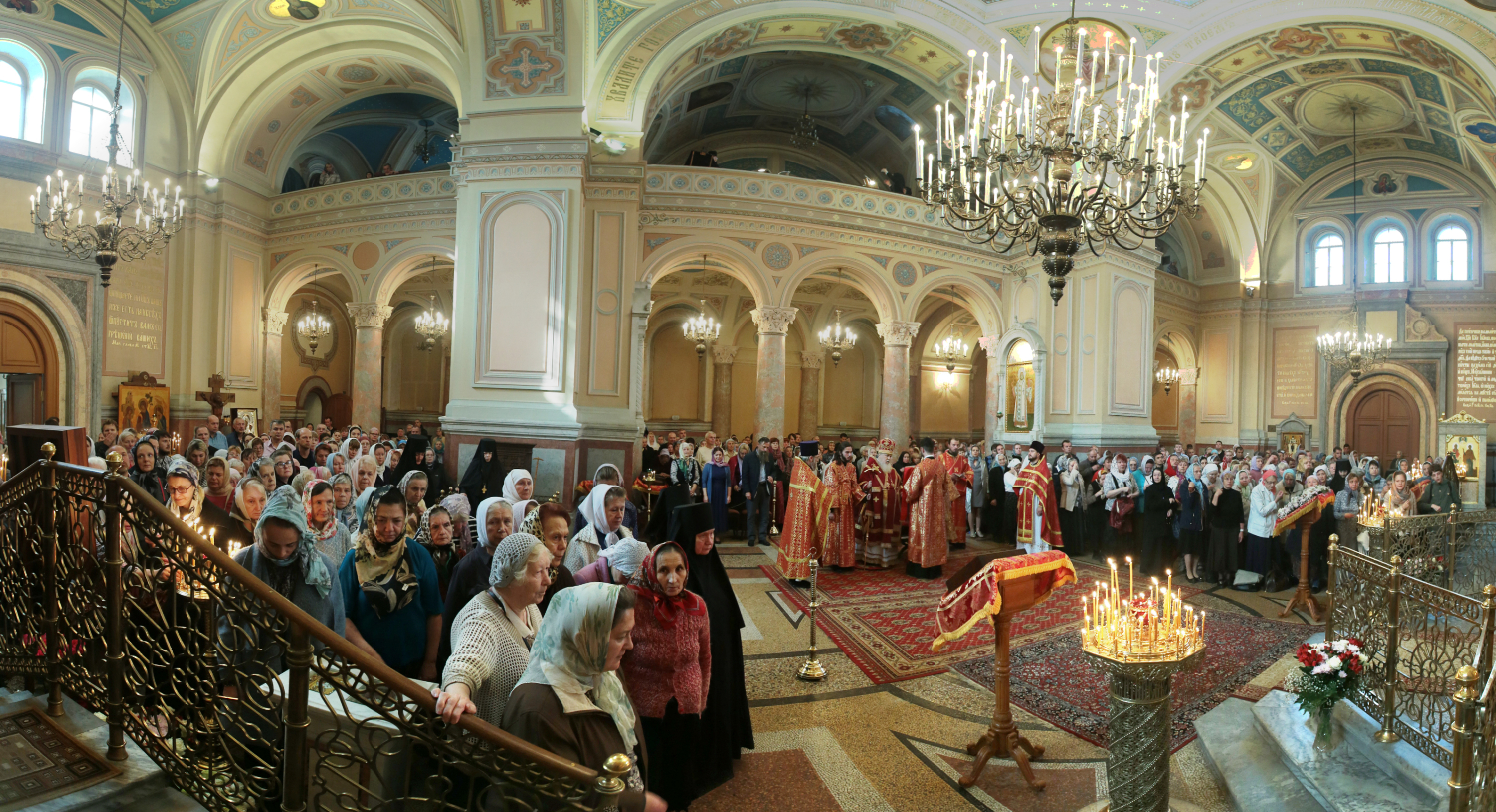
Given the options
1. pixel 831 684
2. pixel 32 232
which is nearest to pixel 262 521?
pixel 831 684

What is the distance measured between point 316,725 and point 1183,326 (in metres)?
21.3

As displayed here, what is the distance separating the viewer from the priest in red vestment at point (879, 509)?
950cm

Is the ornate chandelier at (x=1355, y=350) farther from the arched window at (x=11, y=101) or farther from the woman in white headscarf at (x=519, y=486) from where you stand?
the arched window at (x=11, y=101)

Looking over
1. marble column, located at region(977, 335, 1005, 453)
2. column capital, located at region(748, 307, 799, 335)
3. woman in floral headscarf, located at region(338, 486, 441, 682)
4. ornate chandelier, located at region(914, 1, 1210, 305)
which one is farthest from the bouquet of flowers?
marble column, located at region(977, 335, 1005, 453)

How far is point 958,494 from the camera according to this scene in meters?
11.0

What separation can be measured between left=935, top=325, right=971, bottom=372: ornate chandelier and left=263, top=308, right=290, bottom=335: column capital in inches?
611

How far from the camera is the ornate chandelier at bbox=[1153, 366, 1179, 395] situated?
2084 cm

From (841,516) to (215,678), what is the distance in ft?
24.2

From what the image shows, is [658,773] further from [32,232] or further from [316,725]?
[32,232]

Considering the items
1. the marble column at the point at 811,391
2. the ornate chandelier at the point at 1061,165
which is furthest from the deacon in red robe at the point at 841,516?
the marble column at the point at 811,391

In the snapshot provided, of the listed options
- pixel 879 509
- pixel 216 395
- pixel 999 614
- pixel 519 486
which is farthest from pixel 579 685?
pixel 216 395

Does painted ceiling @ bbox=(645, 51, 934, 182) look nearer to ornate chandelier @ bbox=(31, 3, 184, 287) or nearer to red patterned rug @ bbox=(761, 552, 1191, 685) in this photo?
ornate chandelier @ bbox=(31, 3, 184, 287)

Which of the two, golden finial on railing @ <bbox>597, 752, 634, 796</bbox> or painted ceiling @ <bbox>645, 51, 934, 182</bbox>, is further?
painted ceiling @ <bbox>645, 51, 934, 182</bbox>

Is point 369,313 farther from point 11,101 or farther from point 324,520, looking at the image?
point 324,520
